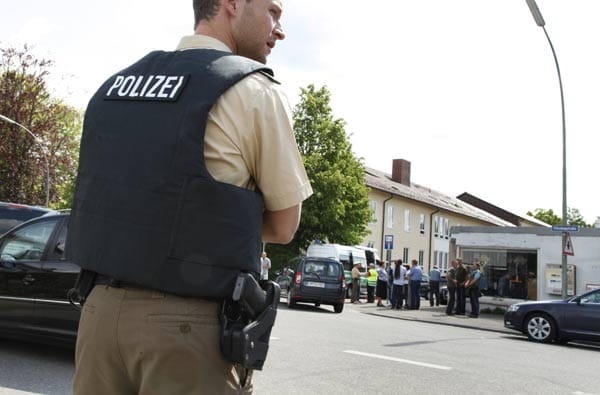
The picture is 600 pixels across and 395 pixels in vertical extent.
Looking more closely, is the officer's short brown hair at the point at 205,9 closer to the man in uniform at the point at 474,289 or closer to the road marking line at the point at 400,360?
the road marking line at the point at 400,360

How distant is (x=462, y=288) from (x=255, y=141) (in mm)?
20822

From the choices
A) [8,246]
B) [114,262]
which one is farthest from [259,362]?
[8,246]

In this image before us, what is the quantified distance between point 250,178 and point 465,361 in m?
7.98

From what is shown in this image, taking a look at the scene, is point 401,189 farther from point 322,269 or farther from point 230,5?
point 230,5

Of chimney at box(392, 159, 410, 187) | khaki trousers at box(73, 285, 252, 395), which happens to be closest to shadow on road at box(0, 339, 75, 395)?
khaki trousers at box(73, 285, 252, 395)

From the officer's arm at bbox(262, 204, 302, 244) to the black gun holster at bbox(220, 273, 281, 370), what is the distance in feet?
0.54

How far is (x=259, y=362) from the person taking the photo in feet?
5.59

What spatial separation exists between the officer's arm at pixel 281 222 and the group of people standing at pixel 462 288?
65.5 ft

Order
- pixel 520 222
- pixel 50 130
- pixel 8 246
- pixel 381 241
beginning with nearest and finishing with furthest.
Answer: pixel 8 246
pixel 50 130
pixel 381 241
pixel 520 222

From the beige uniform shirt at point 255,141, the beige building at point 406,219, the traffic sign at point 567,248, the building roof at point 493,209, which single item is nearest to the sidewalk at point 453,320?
the traffic sign at point 567,248

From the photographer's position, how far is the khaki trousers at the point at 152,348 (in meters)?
1.56

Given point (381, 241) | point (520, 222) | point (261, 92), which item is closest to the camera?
point (261, 92)

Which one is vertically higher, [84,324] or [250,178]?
[250,178]

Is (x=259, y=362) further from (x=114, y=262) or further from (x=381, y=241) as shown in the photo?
(x=381, y=241)
